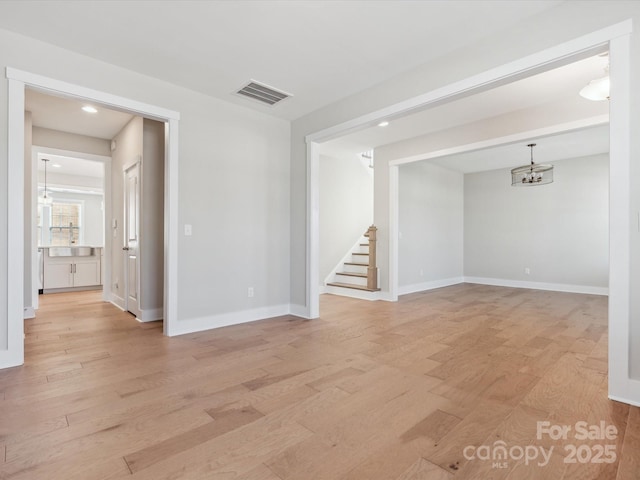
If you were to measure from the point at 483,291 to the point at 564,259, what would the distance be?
5.94ft

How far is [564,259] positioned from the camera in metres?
6.73

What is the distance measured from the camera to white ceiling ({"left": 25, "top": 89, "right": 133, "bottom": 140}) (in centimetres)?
397

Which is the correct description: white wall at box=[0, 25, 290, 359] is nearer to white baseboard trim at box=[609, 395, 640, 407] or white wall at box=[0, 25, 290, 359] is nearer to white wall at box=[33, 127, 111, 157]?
white wall at box=[33, 127, 111, 157]

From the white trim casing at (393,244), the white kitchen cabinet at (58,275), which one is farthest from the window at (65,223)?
the white trim casing at (393,244)

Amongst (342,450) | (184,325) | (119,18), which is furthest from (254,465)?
(119,18)

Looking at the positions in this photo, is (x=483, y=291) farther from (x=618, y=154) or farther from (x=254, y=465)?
(x=254, y=465)

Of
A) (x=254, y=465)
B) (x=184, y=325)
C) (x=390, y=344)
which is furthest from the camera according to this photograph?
(x=184, y=325)

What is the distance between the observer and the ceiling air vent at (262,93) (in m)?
3.53

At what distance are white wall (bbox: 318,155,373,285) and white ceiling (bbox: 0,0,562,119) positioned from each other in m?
3.38

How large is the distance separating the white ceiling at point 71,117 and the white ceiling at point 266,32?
53.4 inches

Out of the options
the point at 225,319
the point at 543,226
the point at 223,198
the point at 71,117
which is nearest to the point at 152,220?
the point at 223,198

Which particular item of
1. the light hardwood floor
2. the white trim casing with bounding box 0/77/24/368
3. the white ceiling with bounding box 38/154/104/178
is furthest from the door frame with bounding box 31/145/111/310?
the white trim casing with bounding box 0/77/24/368

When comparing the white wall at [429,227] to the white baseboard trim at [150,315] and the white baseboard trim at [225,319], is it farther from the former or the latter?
the white baseboard trim at [150,315]

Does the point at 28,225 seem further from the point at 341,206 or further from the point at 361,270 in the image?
the point at 361,270
